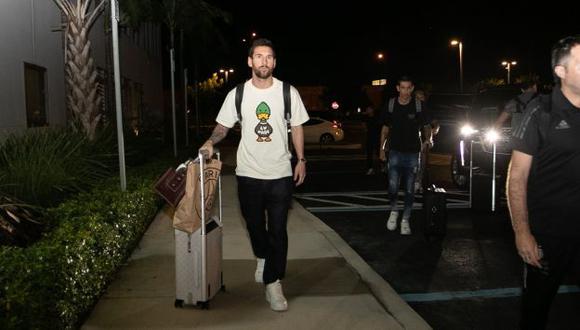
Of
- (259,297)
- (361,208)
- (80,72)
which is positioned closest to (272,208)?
(259,297)

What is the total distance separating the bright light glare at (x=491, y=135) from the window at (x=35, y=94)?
8.08 metres

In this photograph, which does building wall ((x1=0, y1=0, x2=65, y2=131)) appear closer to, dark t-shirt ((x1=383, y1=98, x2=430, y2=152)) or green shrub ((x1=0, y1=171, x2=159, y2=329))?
green shrub ((x1=0, y1=171, x2=159, y2=329))

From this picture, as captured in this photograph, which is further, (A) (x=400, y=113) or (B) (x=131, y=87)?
(B) (x=131, y=87)

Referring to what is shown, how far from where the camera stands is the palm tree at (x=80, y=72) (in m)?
9.95

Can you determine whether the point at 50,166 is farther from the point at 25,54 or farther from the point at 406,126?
the point at 25,54

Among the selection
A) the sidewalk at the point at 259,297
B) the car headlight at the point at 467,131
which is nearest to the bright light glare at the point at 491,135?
the car headlight at the point at 467,131

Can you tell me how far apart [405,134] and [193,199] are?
3756mm

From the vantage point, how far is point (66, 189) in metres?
6.86

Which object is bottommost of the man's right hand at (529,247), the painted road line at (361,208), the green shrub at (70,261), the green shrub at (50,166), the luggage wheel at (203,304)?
the painted road line at (361,208)

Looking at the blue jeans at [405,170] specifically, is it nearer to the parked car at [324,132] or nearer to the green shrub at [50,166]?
the green shrub at [50,166]

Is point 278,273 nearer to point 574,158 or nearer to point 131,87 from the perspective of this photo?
point 574,158

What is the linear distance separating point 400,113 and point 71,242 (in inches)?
178

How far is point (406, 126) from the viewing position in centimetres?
759

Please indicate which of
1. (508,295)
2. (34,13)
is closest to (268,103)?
(508,295)
